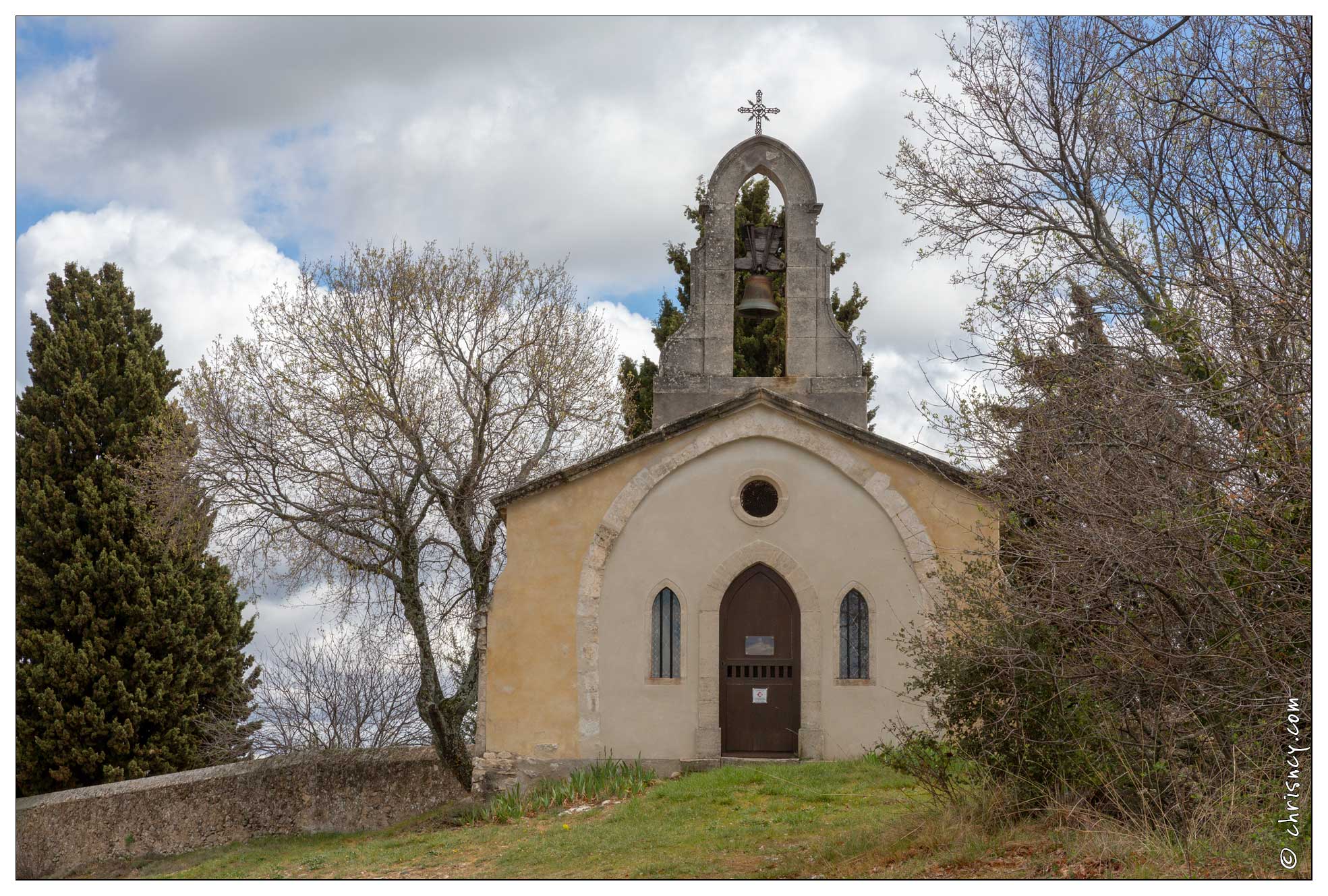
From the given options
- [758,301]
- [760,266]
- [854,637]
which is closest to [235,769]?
[854,637]

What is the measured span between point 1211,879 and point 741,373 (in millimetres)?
18446

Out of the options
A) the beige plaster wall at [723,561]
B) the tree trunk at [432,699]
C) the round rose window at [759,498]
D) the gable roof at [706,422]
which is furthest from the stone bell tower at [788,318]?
the tree trunk at [432,699]

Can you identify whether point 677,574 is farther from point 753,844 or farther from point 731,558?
point 753,844

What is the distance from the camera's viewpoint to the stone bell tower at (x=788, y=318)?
15.6 meters

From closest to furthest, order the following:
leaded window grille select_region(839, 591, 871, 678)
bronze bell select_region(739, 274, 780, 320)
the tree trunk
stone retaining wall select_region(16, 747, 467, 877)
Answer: leaded window grille select_region(839, 591, 871, 678)
bronze bell select_region(739, 274, 780, 320)
the tree trunk
stone retaining wall select_region(16, 747, 467, 877)

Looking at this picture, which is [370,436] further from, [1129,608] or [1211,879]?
[1211,879]

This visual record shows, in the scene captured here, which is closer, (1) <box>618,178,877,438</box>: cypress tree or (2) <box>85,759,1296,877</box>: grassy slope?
(2) <box>85,759,1296,877</box>: grassy slope

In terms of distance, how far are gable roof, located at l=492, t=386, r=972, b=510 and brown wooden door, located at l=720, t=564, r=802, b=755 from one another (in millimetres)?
1856

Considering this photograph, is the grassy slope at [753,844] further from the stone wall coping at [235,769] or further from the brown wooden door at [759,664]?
the stone wall coping at [235,769]

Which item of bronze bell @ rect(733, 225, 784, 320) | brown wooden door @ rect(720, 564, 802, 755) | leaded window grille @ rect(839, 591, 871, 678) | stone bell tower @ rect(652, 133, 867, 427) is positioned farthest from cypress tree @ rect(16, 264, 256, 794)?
leaded window grille @ rect(839, 591, 871, 678)

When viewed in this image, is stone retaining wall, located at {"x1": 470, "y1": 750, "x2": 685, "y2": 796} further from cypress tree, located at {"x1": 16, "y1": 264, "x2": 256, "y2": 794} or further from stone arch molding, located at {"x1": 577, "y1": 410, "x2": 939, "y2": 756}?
cypress tree, located at {"x1": 16, "y1": 264, "x2": 256, "y2": 794}

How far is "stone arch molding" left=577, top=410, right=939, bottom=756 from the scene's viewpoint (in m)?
14.5

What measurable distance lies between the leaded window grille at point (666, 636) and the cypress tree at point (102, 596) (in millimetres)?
8323

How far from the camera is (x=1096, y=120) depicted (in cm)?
1408
